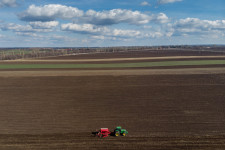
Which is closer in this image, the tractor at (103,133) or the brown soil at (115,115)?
the brown soil at (115,115)

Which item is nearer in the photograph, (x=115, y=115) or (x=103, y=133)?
(x=103, y=133)

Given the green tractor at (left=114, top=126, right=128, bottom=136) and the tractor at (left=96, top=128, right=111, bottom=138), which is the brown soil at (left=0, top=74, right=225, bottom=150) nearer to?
the green tractor at (left=114, top=126, right=128, bottom=136)

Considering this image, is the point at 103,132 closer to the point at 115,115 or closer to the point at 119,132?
the point at 119,132

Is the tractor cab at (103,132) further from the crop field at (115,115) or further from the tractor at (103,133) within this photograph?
the crop field at (115,115)

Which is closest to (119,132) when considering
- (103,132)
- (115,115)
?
(103,132)

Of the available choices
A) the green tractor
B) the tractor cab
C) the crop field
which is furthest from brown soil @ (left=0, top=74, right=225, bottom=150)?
the tractor cab

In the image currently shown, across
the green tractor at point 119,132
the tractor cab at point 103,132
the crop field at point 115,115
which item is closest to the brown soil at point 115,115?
the crop field at point 115,115

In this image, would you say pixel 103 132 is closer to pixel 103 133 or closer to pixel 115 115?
pixel 103 133

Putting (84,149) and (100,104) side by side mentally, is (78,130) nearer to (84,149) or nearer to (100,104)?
(84,149)
